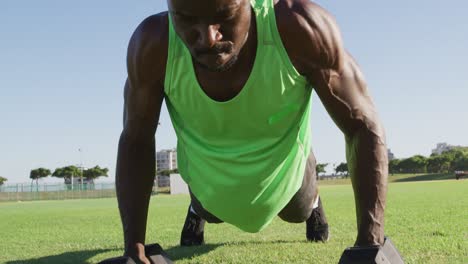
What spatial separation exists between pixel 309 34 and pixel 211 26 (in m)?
0.50

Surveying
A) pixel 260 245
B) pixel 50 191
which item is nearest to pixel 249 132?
pixel 260 245

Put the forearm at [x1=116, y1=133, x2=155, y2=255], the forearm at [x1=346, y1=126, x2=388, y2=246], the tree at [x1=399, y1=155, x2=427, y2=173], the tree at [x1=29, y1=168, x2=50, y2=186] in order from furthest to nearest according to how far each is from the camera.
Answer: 1. the tree at [x1=399, y1=155, x2=427, y2=173]
2. the tree at [x1=29, y1=168, x2=50, y2=186]
3. the forearm at [x1=116, y1=133, x2=155, y2=255]
4. the forearm at [x1=346, y1=126, x2=388, y2=246]

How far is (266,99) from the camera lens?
2387mm

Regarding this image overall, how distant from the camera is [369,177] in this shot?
218 centimetres

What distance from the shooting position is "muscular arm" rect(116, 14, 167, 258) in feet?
7.62

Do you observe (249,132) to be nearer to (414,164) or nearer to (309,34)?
(309,34)

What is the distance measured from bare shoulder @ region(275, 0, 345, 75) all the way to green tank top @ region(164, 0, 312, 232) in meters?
0.04

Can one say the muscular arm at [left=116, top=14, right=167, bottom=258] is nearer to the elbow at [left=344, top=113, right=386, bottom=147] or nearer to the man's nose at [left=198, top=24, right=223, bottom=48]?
the man's nose at [left=198, top=24, right=223, bottom=48]

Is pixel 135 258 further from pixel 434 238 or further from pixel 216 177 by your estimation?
pixel 434 238

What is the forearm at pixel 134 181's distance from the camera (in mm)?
2404

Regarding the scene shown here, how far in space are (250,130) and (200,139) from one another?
34 centimetres

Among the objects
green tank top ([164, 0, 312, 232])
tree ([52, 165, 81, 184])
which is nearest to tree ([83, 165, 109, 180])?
tree ([52, 165, 81, 184])

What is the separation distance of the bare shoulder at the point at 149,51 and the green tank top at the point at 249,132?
0.04 m

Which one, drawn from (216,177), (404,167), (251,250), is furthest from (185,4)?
(404,167)
